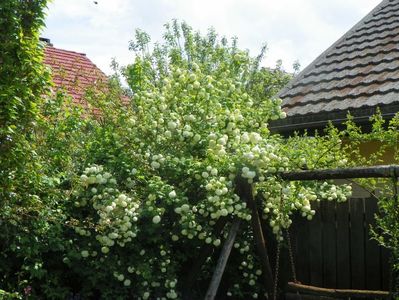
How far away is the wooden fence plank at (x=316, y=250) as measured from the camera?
532 cm

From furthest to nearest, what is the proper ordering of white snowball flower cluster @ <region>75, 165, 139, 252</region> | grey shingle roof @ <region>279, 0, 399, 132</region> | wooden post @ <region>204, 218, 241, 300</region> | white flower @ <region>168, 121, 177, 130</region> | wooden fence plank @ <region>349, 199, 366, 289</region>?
grey shingle roof @ <region>279, 0, 399, 132</region> < white flower @ <region>168, 121, 177, 130</region> < wooden fence plank @ <region>349, 199, 366, 289</region> < wooden post @ <region>204, 218, 241, 300</region> < white snowball flower cluster @ <region>75, 165, 139, 252</region>

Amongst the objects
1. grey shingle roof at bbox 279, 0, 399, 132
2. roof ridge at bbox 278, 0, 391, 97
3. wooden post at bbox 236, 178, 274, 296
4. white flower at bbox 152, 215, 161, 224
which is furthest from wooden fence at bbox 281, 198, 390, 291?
roof ridge at bbox 278, 0, 391, 97

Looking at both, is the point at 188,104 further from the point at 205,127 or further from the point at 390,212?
the point at 390,212

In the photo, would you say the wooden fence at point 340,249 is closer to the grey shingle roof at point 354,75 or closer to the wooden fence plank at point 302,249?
the wooden fence plank at point 302,249

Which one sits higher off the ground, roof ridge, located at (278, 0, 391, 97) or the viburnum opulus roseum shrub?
roof ridge, located at (278, 0, 391, 97)

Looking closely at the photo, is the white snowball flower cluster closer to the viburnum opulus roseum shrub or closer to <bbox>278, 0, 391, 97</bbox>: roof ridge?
the viburnum opulus roseum shrub

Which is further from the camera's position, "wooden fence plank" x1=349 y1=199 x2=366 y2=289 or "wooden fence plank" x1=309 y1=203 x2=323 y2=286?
"wooden fence plank" x1=309 y1=203 x2=323 y2=286

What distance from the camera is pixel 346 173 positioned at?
4.37 metres

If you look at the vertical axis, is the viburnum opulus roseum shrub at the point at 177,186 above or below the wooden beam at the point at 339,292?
above

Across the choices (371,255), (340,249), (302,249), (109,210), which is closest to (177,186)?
(109,210)

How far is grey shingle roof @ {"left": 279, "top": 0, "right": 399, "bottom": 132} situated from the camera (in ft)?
20.7

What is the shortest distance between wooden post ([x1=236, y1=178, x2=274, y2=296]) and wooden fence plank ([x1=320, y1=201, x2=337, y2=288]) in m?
0.50

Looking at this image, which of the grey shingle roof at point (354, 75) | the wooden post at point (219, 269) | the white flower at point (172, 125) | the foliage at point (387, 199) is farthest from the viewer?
the grey shingle roof at point (354, 75)

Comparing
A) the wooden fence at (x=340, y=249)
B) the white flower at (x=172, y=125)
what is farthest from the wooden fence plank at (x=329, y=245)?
the white flower at (x=172, y=125)
